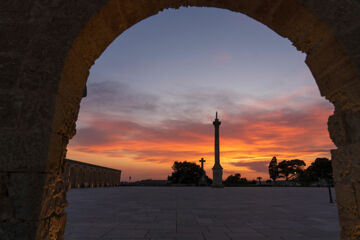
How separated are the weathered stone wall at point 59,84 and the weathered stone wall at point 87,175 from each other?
797 inches

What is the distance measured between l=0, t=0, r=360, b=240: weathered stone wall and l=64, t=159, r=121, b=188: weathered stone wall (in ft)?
66.4

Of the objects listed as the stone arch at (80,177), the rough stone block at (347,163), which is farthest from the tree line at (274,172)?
the stone arch at (80,177)

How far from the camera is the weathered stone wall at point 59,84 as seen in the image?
6.07ft

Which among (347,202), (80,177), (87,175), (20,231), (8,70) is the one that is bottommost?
(80,177)

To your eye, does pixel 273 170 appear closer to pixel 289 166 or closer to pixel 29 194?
pixel 289 166

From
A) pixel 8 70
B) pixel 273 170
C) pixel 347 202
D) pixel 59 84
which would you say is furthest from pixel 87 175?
pixel 273 170

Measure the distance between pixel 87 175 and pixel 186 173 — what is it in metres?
27.7

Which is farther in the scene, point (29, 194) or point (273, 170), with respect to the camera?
point (273, 170)

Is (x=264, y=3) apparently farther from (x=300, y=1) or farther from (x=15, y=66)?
(x=15, y=66)

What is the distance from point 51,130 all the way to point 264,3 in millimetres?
2646

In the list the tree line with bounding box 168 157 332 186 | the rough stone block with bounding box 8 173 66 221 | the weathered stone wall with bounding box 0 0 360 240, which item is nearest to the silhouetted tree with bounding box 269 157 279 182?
the tree line with bounding box 168 157 332 186

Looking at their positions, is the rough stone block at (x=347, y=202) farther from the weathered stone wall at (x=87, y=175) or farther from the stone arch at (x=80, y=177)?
the stone arch at (x=80, y=177)

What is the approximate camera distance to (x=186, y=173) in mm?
51250

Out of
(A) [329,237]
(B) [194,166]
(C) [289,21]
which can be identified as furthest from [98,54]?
(B) [194,166]
